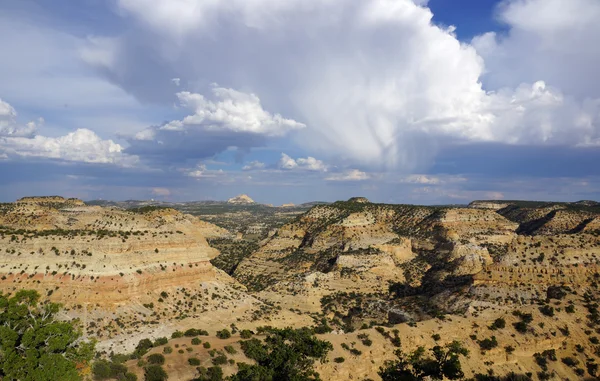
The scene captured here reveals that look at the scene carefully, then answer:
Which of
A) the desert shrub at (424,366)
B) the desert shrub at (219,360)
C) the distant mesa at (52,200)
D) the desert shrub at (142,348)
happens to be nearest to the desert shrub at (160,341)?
the desert shrub at (142,348)

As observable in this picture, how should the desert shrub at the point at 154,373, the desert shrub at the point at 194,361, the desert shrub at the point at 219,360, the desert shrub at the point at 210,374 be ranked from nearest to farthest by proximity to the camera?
Result: the desert shrub at the point at 154,373 < the desert shrub at the point at 210,374 < the desert shrub at the point at 194,361 < the desert shrub at the point at 219,360

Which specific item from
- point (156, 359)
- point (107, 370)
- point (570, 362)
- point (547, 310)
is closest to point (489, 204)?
point (547, 310)

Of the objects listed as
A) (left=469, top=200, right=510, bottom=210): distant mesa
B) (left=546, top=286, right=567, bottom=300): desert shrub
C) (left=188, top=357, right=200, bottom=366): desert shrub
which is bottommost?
(left=188, top=357, right=200, bottom=366): desert shrub

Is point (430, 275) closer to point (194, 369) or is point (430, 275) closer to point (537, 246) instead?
point (537, 246)

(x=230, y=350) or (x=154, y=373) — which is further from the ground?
(x=154, y=373)

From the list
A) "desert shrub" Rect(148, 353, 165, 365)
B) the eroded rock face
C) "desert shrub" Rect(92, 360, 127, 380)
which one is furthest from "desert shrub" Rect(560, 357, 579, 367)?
"desert shrub" Rect(92, 360, 127, 380)

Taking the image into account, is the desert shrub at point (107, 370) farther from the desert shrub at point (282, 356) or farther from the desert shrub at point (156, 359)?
the desert shrub at point (282, 356)

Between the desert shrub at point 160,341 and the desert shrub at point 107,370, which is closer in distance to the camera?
the desert shrub at point 107,370

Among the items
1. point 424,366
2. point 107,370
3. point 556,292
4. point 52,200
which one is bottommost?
point 424,366

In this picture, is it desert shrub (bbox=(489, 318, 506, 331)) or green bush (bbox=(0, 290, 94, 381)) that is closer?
green bush (bbox=(0, 290, 94, 381))

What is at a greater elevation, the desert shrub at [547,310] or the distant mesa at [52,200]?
the distant mesa at [52,200]

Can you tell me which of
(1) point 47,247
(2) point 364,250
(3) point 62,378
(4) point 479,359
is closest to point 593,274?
(4) point 479,359

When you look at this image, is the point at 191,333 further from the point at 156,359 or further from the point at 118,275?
the point at 118,275

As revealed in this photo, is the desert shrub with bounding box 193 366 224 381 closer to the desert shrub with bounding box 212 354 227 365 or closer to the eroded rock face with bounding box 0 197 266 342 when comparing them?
the desert shrub with bounding box 212 354 227 365
